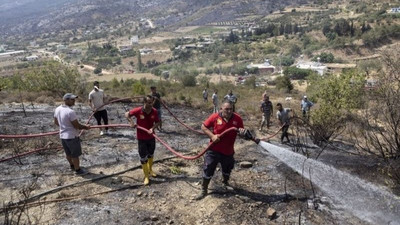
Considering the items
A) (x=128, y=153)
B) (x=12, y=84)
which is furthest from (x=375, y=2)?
(x=128, y=153)

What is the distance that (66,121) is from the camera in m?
6.61

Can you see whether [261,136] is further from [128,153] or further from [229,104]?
[229,104]

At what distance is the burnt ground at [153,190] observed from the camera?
18.4 feet

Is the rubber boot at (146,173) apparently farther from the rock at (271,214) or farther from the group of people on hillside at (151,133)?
the rock at (271,214)

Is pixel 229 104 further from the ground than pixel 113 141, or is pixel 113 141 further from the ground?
pixel 229 104

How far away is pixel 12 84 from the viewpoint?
83.5 feet

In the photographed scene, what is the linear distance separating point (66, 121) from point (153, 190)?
→ 2.08 metres

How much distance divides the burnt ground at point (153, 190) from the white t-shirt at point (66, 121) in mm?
942

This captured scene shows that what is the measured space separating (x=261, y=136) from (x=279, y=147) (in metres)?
1.80

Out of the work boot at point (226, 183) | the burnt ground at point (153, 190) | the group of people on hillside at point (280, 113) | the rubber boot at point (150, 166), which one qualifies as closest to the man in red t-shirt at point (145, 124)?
the rubber boot at point (150, 166)

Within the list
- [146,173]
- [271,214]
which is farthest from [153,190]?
[271,214]

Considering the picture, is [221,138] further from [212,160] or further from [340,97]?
[340,97]

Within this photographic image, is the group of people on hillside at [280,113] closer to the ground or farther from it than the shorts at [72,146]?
closer to the ground

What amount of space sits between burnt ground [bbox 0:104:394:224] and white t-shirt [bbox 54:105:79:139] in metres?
0.94
